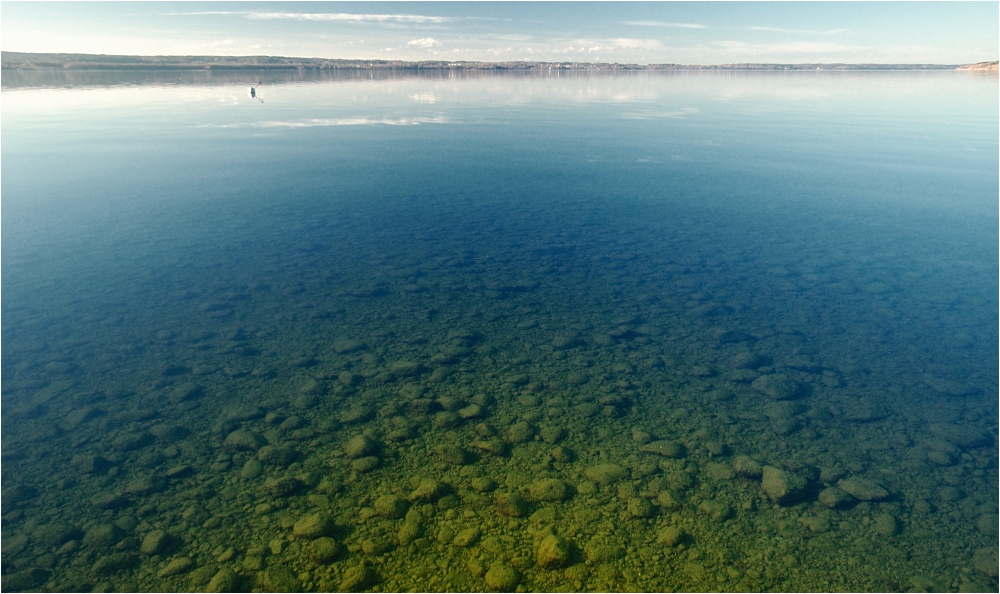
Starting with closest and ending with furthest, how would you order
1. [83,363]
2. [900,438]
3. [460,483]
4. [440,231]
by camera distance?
[460,483]
[900,438]
[83,363]
[440,231]

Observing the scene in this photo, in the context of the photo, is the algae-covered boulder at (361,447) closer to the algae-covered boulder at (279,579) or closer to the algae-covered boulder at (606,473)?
the algae-covered boulder at (279,579)

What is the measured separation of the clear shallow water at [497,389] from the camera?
27.4ft

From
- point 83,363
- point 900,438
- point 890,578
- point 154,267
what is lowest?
point 890,578

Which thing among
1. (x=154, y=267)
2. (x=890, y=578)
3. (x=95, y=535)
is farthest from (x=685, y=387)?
(x=154, y=267)

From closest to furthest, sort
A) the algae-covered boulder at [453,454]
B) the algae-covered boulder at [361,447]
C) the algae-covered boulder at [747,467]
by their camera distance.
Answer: the algae-covered boulder at [747,467] < the algae-covered boulder at [453,454] < the algae-covered boulder at [361,447]

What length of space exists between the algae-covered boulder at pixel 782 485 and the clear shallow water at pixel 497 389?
0.07 metres

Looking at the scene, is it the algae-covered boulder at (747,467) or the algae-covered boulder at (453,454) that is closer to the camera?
the algae-covered boulder at (747,467)

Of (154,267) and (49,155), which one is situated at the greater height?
(49,155)

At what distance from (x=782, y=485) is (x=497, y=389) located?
585 centimetres

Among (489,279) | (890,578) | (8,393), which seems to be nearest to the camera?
(890,578)

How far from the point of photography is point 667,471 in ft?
32.6

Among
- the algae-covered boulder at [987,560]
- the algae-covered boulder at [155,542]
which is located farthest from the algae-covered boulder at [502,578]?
the algae-covered boulder at [987,560]

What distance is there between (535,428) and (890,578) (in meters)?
6.06

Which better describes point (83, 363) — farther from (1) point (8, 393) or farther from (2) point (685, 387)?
(2) point (685, 387)
